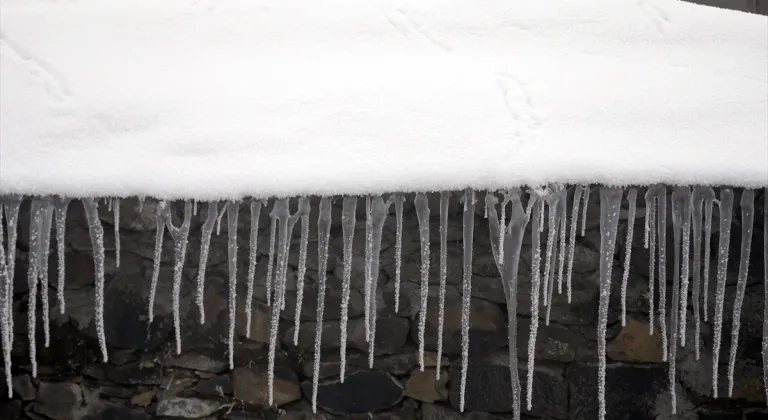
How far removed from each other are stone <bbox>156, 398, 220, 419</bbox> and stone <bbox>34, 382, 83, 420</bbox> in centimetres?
41

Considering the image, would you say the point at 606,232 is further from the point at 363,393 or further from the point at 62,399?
the point at 62,399

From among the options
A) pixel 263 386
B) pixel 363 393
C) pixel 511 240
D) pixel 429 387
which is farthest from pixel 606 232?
pixel 263 386

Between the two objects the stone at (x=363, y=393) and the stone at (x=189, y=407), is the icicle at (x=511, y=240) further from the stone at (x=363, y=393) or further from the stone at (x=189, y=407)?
the stone at (x=189, y=407)

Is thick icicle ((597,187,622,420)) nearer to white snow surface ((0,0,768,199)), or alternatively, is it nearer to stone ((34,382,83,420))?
white snow surface ((0,0,768,199))

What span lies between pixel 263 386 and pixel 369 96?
1.62 meters

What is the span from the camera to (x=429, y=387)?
105 inches

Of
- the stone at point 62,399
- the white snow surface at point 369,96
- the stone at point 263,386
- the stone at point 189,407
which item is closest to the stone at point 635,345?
the white snow surface at point 369,96

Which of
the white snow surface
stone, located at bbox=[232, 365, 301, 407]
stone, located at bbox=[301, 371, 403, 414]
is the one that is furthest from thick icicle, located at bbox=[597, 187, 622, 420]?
stone, located at bbox=[232, 365, 301, 407]

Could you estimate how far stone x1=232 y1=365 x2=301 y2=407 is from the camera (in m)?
2.68

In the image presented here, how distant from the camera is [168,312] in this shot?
2680 mm

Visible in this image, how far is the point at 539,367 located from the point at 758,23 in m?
1.61

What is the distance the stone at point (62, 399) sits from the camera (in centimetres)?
271

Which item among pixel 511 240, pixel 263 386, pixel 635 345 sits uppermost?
pixel 511 240

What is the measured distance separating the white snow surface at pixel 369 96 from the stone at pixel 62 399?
1592 millimetres
